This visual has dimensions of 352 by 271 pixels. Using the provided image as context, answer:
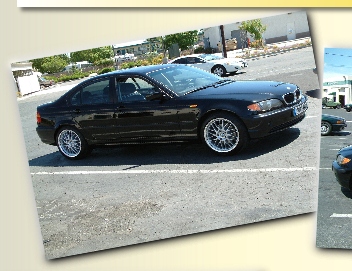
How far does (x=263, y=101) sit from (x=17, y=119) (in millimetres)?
2110

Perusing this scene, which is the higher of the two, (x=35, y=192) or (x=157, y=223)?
(x=35, y=192)

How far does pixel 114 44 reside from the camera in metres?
3.48

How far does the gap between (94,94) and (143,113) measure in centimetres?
52

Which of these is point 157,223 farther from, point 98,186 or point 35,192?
point 35,192

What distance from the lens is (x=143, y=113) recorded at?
3.89m

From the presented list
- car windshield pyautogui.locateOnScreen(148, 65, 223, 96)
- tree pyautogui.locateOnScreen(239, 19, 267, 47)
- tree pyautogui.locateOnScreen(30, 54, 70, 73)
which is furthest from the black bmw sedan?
tree pyautogui.locateOnScreen(239, 19, 267, 47)

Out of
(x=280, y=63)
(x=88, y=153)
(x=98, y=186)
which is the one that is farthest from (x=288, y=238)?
(x=88, y=153)

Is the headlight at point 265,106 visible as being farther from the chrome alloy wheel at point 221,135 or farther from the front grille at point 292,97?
the chrome alloy wheel at point 221,135

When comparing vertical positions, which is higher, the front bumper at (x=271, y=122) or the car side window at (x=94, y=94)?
the car side window at (x=94, y=94)

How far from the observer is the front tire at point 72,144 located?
4.07 metres

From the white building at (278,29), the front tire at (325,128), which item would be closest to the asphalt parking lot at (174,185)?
the front tire at (325,128)

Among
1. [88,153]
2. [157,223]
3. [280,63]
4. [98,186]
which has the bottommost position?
[157,223]

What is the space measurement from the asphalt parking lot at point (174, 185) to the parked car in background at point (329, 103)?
8cm

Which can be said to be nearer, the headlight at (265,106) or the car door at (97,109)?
the headlight at (265,106)
